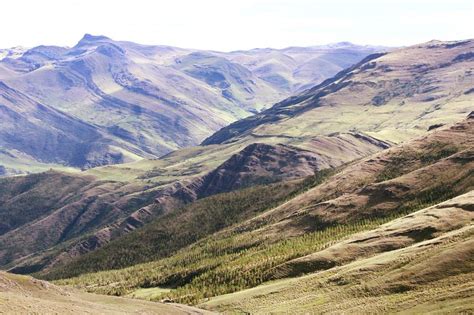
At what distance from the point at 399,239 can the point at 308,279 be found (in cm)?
2829

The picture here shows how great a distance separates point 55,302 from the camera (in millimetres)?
92125

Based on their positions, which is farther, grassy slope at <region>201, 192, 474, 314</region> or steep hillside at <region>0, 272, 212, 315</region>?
grassy slope at <region>201, 192, 474, 314</region>

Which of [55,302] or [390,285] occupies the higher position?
[390,285]

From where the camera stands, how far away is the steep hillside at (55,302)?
8014cm

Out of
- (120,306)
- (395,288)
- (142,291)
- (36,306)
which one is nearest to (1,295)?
(36,306)

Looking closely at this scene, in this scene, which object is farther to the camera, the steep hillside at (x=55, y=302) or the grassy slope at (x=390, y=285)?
the grassy slope at (x=390, y=285)

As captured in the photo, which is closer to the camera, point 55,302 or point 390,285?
point 55,302

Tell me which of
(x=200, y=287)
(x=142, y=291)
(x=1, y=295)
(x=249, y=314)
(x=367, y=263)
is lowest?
(x=142, y=291)

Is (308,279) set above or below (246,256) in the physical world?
above

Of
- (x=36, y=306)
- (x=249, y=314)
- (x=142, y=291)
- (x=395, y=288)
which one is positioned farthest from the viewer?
(x=142, y=291)

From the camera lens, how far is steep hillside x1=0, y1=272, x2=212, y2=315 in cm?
8014

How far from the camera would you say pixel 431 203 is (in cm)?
19488

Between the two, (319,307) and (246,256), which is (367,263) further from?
(246,256)

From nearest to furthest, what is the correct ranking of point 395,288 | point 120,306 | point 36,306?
point 36,306 < point 395,288 < point 120,306
